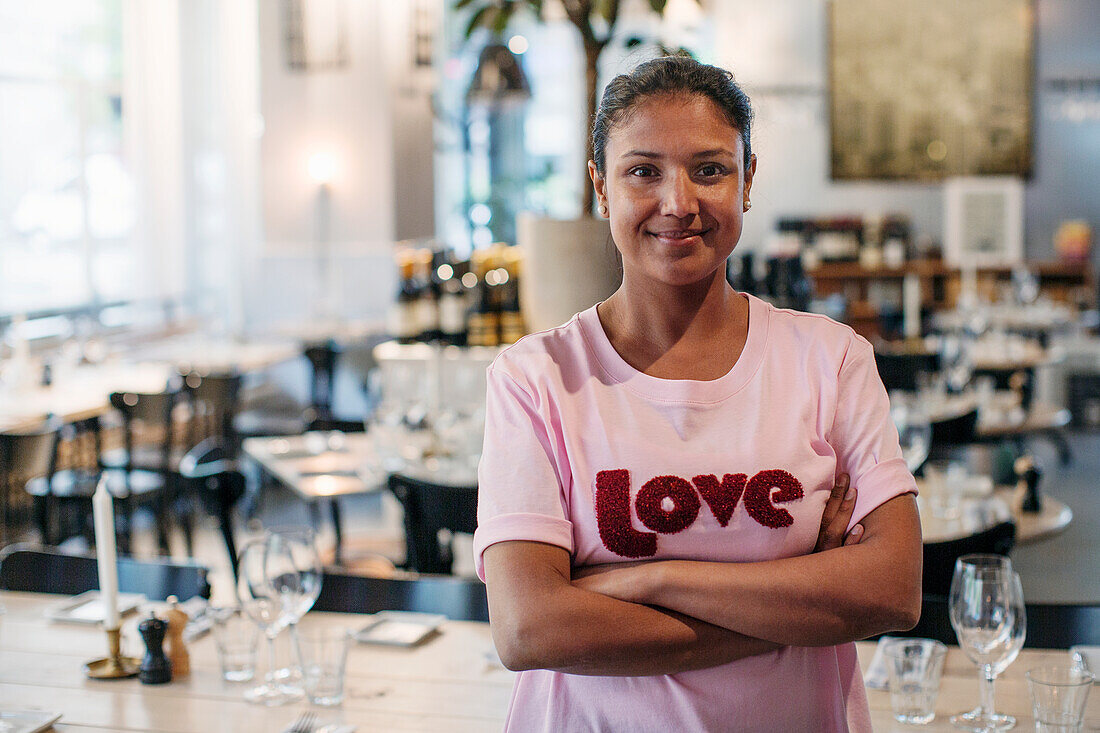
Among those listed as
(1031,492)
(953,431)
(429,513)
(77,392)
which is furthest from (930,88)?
(429,513)

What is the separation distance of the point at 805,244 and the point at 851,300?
676mm

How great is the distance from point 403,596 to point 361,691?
44cm

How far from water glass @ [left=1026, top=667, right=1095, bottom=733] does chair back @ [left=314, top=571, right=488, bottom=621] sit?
101 cm

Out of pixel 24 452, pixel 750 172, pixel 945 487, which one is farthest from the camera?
pixel 24 452

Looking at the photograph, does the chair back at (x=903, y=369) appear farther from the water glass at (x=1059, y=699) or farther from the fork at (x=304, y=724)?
the fork at (x=304, y=724)

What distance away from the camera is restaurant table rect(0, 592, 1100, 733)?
1.67m

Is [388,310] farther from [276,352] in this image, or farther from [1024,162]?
[1024,162]

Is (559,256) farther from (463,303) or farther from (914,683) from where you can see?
(914,683)

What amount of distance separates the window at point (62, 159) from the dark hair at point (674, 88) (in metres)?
6.13

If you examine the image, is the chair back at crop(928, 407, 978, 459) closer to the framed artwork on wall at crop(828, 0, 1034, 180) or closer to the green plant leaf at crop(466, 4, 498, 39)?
the green plant leaf at crop(466, 4, 498, 39)

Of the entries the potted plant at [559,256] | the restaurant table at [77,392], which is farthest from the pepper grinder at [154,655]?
the restaurant table at [77,392]

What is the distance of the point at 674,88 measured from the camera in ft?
4.44

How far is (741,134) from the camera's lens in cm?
140

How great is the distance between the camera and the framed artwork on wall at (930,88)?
35.0ft
